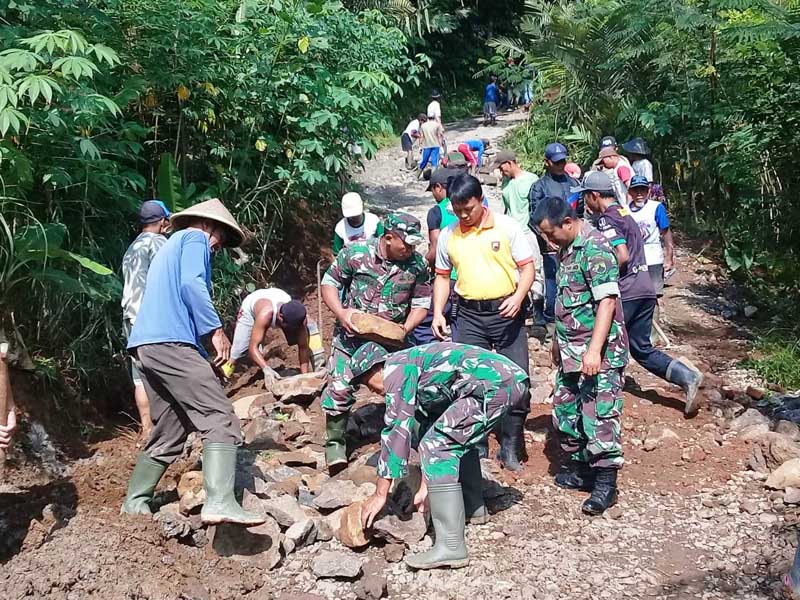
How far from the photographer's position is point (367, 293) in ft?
16.0

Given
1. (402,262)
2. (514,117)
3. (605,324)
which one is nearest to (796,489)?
(605,324)

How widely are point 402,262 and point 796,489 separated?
2603 mm

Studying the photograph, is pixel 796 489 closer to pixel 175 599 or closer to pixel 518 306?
pixel 518 306

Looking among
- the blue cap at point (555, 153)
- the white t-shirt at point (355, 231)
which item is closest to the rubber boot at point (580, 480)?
the white t-shirt at point (355, 231)

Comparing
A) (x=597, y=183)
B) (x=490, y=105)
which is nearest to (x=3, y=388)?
(x=597, y=183)

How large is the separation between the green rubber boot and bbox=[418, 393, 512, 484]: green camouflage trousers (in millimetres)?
1488

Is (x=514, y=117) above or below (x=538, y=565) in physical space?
above

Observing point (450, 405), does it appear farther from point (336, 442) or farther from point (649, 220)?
point (649, 220)

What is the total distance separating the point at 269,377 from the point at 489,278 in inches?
102

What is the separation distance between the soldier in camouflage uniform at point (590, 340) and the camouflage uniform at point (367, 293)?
0.89 meters

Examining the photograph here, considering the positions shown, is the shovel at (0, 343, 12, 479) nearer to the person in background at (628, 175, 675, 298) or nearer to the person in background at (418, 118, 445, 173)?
the person in background at (628, 175, 675, 298)

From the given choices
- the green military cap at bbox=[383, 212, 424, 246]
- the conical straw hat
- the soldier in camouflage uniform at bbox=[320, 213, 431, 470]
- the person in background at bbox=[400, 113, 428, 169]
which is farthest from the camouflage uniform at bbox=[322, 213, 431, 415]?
the person in background at bbox=[400, 113, 428, 169]

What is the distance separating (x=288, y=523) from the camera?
4262 mm

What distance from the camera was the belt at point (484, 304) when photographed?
474 cm
